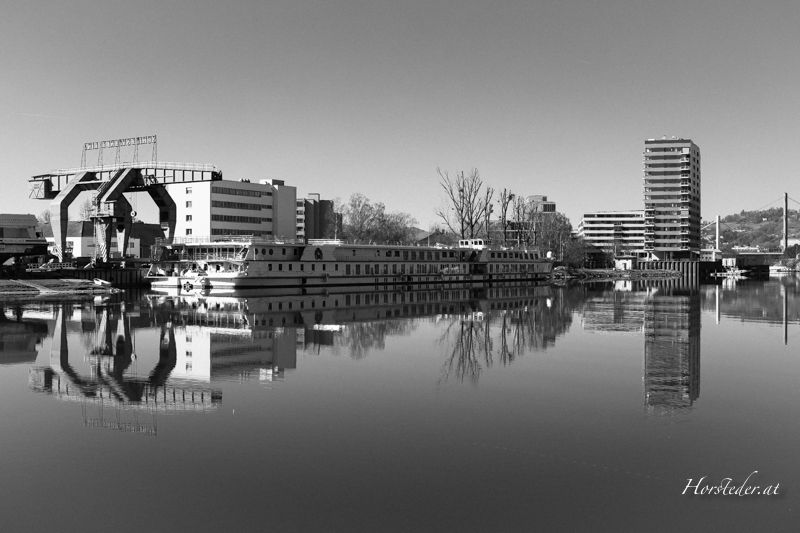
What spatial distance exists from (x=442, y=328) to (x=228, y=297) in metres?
30.8

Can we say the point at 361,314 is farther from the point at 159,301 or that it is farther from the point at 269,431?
the point at 269,431

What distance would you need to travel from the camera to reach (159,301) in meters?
56.8

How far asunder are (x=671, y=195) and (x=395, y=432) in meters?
174

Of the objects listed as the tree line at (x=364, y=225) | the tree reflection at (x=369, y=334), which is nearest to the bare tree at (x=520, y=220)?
the tree line at (x=364, y=225)

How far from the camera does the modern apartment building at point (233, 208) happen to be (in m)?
108

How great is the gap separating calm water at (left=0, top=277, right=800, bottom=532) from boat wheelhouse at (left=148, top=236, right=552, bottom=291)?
38.4m

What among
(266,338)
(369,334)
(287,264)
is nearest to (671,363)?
(369,334)

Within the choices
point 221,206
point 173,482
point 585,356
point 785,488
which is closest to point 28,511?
point 173,482

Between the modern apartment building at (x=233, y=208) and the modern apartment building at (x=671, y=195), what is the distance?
328ft

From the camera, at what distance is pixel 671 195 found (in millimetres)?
173000

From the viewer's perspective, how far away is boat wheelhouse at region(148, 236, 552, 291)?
7062 cm

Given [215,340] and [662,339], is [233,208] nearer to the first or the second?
[215,340]

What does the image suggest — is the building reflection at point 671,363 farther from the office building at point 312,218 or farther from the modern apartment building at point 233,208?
the office building at point 312,218

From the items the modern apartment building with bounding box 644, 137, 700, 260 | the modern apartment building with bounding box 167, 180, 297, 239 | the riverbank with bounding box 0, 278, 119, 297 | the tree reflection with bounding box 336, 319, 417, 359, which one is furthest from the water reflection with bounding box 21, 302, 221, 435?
the modern apartment building with bounding box 644, 137, 700, 260
